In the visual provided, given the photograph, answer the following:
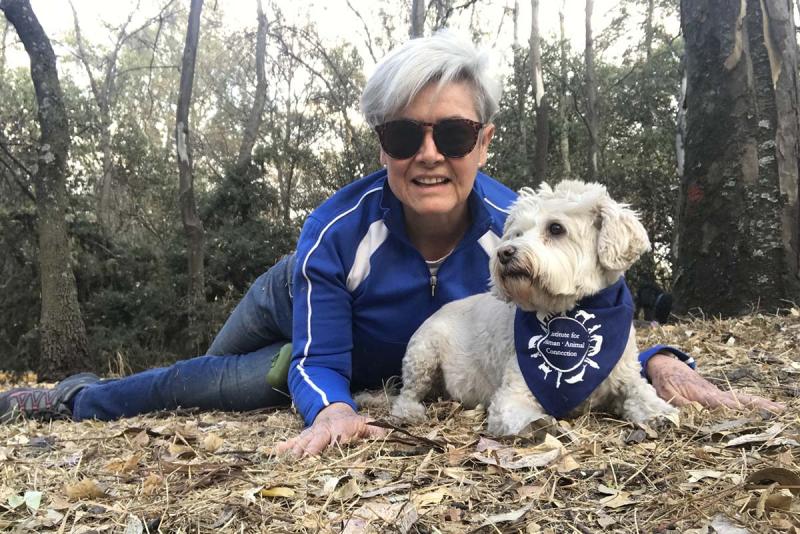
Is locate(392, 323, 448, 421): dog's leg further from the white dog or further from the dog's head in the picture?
the dog's head

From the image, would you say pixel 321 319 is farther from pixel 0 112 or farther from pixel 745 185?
pixel 0 112

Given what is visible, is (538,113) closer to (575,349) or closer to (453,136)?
(453,136)

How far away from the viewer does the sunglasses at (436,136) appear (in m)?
3.41

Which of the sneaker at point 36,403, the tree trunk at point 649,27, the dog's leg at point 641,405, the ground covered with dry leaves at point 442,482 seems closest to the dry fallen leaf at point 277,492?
the ground covered with dry leaves at point 442,482

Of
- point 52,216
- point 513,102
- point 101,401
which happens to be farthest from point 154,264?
point 513,102

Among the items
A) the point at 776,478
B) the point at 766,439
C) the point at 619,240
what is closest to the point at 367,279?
the point at 619,240

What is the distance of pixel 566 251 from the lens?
304 centimetres

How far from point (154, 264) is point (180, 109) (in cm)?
448

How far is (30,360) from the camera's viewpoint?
1374 centimetres

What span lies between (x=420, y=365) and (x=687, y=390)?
1479 millimetres

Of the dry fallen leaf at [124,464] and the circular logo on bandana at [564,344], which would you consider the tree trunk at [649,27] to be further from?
the dry fallen leaf at [124,464]

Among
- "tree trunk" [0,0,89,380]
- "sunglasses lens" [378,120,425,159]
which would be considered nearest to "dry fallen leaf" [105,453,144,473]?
"sunglasses lens" [378,120,425,159]

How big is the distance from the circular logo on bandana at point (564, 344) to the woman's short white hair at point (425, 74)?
1.37 m

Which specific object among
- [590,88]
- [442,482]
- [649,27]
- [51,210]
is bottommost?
[442,482]
